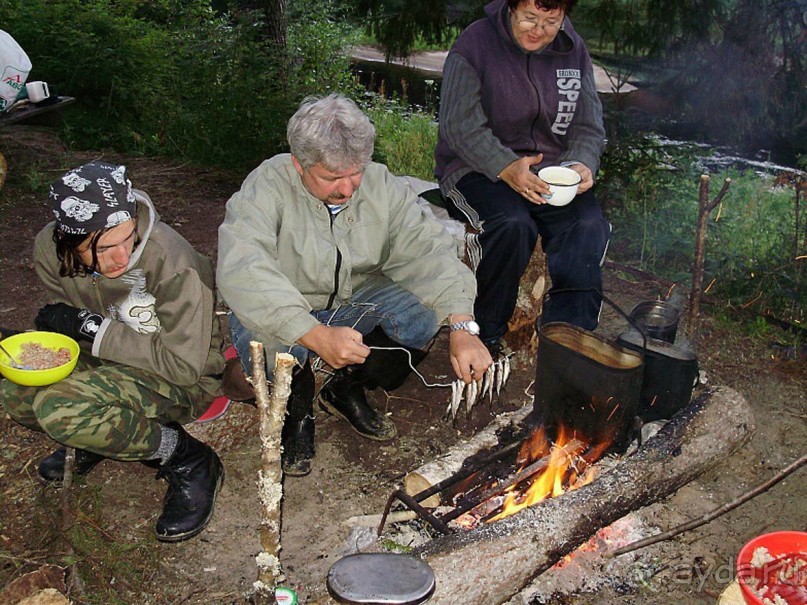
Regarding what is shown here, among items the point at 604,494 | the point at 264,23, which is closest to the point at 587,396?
Answer: the point at 604,494

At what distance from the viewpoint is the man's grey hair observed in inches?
106

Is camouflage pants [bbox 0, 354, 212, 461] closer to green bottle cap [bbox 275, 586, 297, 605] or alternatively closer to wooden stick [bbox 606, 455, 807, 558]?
green bottle cap [bbox 275, 586, 297, 605]

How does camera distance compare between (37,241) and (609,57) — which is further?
(609,57)

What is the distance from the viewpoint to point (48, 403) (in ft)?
8.57

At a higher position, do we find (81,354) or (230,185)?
(81,354)

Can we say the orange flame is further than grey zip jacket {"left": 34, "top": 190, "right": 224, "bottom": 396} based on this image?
Yes

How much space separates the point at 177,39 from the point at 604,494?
7196mm

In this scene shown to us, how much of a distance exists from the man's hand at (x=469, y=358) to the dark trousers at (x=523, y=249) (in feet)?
2.82

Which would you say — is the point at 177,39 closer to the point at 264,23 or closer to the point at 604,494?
the point at 264,23

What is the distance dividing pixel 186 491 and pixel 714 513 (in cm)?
190

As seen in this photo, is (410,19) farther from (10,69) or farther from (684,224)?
(10,69)

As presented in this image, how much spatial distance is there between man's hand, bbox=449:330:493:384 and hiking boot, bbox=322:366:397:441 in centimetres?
75

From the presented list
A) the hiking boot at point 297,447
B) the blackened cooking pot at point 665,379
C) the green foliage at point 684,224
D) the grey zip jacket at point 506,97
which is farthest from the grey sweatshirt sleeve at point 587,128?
the hiking boot at point 297,447

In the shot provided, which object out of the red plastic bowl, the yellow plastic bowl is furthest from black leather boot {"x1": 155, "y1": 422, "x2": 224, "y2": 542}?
the red plastic bowl
